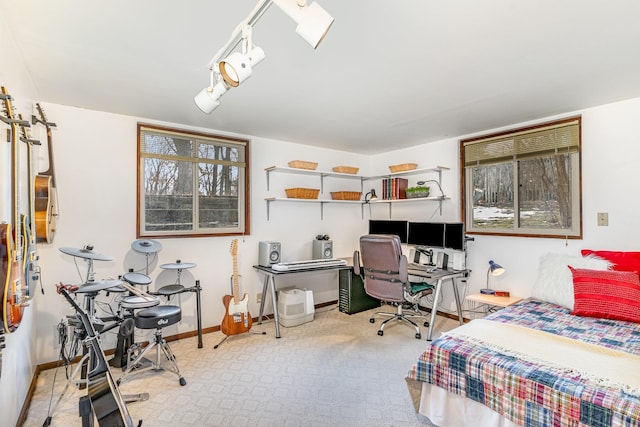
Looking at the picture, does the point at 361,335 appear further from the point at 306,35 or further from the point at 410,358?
the point at 306,35

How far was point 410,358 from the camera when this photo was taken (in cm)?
284

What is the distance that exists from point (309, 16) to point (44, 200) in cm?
246

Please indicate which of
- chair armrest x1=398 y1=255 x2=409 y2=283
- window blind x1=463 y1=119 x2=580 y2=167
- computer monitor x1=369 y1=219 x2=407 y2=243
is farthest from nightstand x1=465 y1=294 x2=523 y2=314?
window blind x1=463 y1=119 x2=580 y2=167

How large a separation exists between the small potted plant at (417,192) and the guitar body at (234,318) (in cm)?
233

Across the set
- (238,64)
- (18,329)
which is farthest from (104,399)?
(238,64)

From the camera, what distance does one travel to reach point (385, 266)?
329 centimetres

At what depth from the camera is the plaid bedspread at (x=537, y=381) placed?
134cm

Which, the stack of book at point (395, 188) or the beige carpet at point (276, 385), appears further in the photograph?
the stack of book at point (395, 188)

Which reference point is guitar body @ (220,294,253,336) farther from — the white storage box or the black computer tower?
the black computer tower

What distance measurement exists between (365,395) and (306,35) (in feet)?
7.37

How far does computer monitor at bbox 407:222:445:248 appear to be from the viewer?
12.0ft

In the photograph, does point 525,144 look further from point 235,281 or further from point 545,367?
point 235,281

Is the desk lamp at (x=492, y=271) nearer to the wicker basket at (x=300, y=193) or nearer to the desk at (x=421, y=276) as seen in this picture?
the desk at (x=421, y=276)

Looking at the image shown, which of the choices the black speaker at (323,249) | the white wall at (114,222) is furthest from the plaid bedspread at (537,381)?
the white wall at (114,222)
